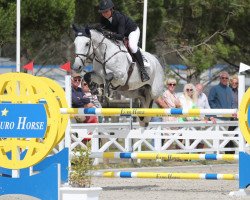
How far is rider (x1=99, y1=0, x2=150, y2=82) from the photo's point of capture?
12.4m

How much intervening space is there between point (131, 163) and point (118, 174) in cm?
443

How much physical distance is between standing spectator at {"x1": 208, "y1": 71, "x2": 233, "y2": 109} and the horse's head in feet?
17.4

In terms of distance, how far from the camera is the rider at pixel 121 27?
12367 millimetres

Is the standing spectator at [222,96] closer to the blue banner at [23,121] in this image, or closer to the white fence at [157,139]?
the white fence at [157,139]

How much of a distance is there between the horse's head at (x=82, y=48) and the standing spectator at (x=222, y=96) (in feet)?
17.4

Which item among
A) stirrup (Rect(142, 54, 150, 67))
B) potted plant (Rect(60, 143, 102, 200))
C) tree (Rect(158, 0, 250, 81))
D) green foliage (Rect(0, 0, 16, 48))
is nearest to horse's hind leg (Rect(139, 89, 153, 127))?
stirrup (Rect(142, 54, 150, 67))

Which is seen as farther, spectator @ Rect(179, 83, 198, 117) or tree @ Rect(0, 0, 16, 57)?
tree @ Rect(0, 0, 16, 57)

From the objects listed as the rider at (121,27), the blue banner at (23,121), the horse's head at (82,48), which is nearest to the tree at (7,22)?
the rider at (121,27)

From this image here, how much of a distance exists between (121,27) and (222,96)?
484cm

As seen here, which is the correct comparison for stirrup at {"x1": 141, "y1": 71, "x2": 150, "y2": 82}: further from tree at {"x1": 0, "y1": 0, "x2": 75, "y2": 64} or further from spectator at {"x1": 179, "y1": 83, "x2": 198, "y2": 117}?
tree at {"x1": 0, "y1": 0, "x2": 75, "y2": 64}

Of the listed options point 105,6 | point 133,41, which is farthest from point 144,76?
point 105,6

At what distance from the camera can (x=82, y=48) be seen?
11812 millimetres

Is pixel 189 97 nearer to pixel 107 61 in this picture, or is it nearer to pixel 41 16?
Result: pixel 107 61

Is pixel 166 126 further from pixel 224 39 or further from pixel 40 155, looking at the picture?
pixel 224 39
